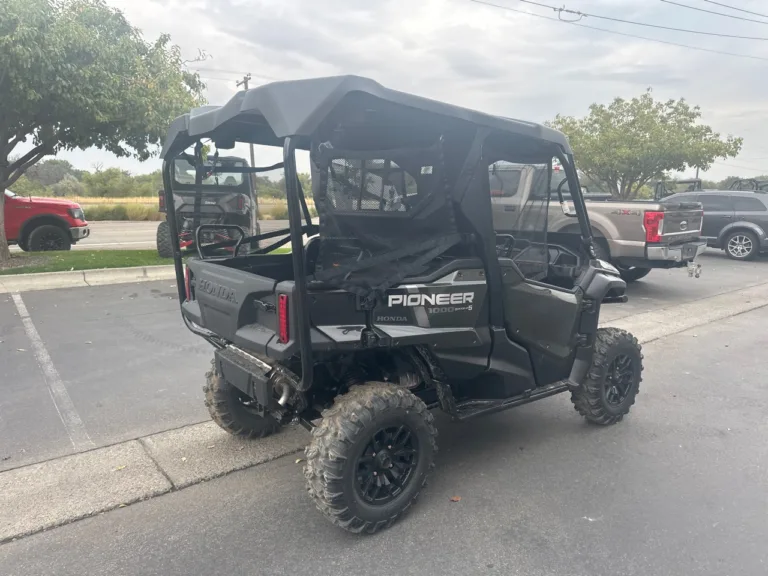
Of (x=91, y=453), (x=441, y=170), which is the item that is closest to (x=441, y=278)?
(x=441, y=170)

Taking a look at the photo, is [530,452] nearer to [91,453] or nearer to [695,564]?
[695,564]

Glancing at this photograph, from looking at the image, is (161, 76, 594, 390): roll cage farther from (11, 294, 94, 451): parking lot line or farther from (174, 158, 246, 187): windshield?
(11, 294, 94, 451): parking lot line

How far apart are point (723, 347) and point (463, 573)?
18.0 feet

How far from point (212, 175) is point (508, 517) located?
2.97 m

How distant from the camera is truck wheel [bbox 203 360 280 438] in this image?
377 centimetres

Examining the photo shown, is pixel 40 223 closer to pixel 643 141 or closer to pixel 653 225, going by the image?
pixel 653 225

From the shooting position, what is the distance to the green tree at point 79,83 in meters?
8.10

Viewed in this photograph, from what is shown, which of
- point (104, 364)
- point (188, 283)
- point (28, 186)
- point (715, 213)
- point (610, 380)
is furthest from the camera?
point (28, 186)

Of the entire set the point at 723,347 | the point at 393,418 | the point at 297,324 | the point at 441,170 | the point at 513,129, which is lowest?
the point at 723,347

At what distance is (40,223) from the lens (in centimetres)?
1252

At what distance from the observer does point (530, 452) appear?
12.8ft

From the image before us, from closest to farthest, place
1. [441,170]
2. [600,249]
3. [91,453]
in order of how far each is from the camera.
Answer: [441,170], [91,453], [600,249]

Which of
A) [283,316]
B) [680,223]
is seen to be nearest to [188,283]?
[283,316]

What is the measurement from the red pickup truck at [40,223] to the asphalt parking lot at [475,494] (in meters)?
7.87
